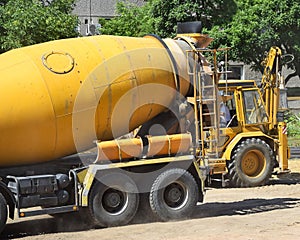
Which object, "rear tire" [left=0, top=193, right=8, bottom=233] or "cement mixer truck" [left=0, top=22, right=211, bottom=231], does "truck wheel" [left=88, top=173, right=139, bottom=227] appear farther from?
"rear tire" [left=0, top=193, right=8, bottom=233]

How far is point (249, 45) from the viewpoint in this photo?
27.5 meters

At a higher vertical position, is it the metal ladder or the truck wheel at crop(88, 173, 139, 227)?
the metal ladder

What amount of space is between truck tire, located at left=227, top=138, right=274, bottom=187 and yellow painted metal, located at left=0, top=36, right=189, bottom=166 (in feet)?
14.0

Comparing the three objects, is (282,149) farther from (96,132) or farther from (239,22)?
(239,22)

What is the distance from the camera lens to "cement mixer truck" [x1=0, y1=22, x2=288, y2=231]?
32.9 ft

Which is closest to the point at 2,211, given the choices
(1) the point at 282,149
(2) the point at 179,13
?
(1) the point at 282,149

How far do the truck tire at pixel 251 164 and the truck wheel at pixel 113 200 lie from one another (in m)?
4.93

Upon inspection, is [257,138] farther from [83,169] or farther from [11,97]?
[11,97]

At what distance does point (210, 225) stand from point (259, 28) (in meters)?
18.1

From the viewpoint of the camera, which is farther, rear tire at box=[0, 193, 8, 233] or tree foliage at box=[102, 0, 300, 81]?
tree foliage at box=[102, 0, 300, 81]

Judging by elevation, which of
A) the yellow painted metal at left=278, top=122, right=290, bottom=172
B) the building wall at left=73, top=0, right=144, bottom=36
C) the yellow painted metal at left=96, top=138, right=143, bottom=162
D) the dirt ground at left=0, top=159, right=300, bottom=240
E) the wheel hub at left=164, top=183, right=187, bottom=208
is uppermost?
the building wall at left=73, top=0, right=144, bottom=36

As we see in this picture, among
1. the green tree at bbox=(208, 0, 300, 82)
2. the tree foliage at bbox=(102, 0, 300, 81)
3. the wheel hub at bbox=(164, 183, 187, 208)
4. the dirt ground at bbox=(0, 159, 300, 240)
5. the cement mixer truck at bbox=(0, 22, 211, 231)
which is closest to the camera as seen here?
the dirt ground at bbox=(0, 159, 300, 240)

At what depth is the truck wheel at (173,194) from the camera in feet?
36.2

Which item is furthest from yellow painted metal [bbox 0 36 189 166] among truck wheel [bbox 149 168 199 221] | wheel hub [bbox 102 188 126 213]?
truck wheel [bbox 149 168 199 221]
